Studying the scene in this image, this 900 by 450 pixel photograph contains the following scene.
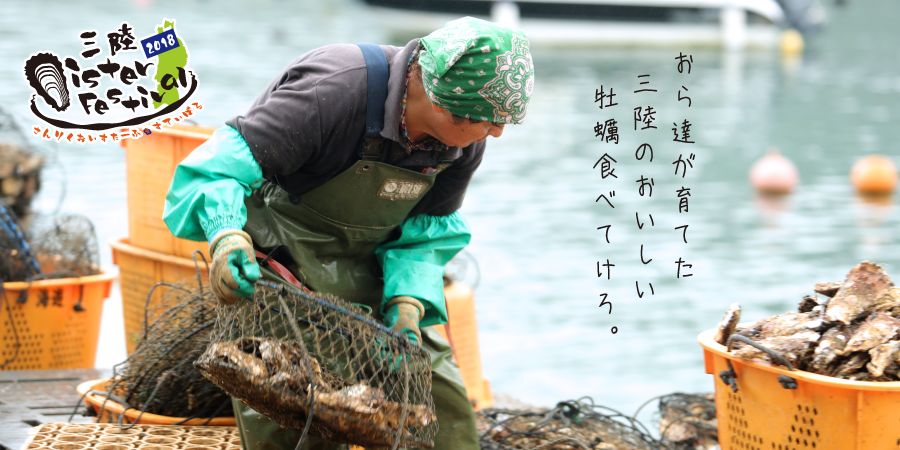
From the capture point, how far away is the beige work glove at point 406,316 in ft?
8.15

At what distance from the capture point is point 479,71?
2115 millimetres

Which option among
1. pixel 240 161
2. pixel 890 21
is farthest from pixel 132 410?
pixel 890 21

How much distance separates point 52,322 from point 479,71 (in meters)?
2.73

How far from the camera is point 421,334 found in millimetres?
2629

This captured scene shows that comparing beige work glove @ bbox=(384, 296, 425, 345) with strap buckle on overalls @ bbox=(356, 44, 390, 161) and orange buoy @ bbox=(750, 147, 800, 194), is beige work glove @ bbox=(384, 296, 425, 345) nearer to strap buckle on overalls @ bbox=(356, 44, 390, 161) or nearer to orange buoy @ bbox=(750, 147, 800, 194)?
strap buckle on overalls @ bbox=(356, 44, 390, 161)

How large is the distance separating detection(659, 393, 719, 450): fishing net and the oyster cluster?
93cm

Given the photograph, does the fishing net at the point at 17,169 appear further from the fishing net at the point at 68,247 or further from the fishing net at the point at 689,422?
the fishing net at the point at 689,422

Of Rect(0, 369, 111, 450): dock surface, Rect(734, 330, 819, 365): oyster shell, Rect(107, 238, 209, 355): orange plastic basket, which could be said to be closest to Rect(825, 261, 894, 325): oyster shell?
Rect(734, 330, 819, 365): oyster shell

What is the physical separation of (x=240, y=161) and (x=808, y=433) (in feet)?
5.40

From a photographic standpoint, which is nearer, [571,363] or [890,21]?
[571,363]

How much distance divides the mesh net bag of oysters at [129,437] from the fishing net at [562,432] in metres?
1.00

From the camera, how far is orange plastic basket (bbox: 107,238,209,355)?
12.3ft

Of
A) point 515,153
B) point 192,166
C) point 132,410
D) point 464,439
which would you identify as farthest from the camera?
point 515,153

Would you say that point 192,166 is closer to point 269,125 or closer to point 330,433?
point 269,125
